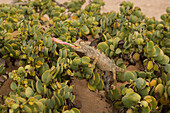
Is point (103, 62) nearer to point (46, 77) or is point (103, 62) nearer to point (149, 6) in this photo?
point (46, 77)

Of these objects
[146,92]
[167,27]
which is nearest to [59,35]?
[146,92]

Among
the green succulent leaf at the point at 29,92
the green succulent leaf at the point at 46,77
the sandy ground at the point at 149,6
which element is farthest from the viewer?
the sandy ground at the point at 149,6

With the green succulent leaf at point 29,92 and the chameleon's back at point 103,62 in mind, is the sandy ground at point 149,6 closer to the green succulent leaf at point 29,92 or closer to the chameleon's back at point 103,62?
the chameleon's back at point 103,62

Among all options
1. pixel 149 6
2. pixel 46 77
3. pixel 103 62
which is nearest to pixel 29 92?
pixel 46 77

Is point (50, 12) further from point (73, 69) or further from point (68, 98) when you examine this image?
point (68, 98)

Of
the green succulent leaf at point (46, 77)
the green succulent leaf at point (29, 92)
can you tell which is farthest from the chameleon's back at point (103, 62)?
the green succulent leaf at point (29, 92)

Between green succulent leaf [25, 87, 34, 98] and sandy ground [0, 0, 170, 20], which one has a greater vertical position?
sandy ground [0, 0, 170, 20]

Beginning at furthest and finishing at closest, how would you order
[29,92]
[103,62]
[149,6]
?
[149,6] < [103,62] < [29,92]

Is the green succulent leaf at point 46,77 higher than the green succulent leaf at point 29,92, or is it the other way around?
the green succulent leaf at point 46,77

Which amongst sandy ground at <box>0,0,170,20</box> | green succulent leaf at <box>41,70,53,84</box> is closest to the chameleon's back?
green succulent leaf at <box>41,70,53,84</box>

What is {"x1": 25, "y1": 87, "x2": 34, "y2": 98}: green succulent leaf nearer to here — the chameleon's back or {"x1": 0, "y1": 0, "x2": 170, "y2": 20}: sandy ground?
the chameleon's back

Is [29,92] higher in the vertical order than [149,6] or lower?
lower
